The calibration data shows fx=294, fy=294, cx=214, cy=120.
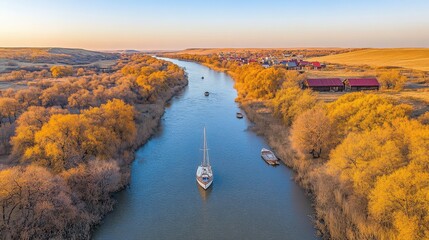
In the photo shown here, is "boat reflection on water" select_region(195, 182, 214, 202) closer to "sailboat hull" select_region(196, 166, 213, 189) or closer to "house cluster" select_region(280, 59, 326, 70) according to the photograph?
"sailboat hull" select_region(196, 166, 213, 189)

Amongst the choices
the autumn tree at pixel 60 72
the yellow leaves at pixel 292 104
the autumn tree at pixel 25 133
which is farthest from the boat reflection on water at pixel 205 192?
the autumn tree at pixel 60 72

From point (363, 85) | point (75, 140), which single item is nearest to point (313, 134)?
point (75, 140)

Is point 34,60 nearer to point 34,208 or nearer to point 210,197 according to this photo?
point 34,208

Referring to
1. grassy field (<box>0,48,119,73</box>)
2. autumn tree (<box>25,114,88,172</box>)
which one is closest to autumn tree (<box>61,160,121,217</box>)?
autumn tree (<box>25,114,88,172</box>)

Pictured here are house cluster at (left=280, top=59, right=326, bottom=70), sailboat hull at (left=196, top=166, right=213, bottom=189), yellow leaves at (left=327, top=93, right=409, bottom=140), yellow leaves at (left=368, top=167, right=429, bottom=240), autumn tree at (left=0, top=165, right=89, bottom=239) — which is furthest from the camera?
house cluster at (left=280, top=59, right=326, bottom=70)

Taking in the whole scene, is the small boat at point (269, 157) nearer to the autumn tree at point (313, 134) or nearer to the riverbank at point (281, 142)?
the riverbank at point (281, 142)

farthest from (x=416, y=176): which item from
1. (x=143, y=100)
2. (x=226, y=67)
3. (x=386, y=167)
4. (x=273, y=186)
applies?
(x=226, y=67)
